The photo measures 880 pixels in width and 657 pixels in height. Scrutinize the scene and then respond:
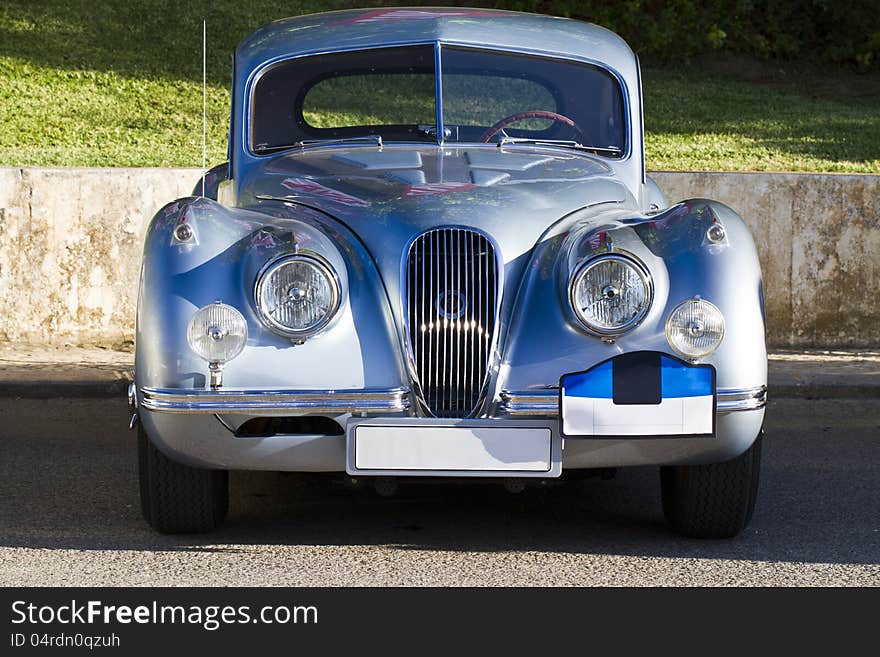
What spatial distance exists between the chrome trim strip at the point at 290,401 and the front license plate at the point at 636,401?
51 cm

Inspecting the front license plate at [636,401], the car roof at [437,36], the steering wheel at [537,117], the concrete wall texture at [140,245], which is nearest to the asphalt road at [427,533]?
the front license plate at [636,401]

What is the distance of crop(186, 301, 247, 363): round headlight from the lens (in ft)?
13.5

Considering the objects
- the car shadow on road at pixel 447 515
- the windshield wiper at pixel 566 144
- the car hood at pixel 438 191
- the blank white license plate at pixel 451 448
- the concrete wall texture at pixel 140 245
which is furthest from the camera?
the concrete wall texture at pixel 140 245

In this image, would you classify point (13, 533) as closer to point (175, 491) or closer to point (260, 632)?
point (175, 491)

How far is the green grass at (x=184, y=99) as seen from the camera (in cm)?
1132

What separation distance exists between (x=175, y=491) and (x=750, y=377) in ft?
5.97

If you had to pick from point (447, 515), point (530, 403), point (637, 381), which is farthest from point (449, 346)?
point (447, 515)

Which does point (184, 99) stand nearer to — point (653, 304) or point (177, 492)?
point (177, 492)

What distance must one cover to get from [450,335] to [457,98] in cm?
158

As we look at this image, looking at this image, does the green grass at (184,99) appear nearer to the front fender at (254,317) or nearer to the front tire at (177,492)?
the front tire at (177,492)

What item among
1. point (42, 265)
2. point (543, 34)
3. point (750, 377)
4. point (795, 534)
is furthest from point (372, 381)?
point (42, 265)

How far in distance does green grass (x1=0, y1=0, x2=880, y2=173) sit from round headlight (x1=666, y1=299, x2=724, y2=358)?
6.76 meters

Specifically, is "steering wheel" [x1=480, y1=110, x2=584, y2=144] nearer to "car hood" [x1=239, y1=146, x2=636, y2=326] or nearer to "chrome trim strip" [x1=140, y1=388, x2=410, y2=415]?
"car hood" [x1=239, y1=146, x2=636, y2=326]

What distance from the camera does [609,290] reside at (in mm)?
4180
